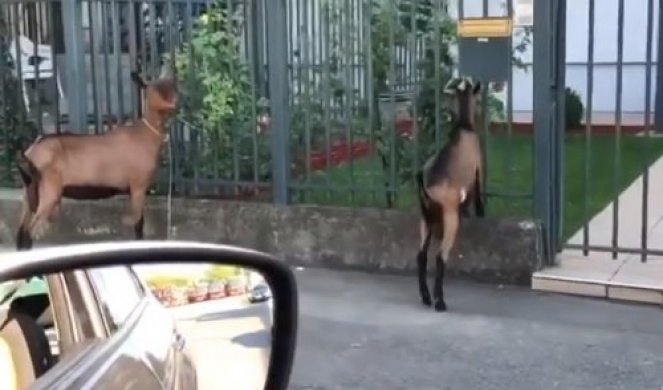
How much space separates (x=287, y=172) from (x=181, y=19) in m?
1.38

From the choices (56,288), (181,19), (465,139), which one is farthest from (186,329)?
(181,19)

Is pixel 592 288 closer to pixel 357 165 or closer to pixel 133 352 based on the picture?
pixel 357 165

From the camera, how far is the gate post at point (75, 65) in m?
8.68

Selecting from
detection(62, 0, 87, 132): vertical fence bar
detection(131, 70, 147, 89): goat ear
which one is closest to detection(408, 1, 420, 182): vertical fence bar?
detection(131, 70, 147, 89): goat ear

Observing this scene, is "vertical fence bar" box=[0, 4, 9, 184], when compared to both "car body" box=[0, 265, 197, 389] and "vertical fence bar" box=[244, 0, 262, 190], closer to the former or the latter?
"vertical fence bar" box=[244, 0, 262, 190]

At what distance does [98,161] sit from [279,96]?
4.29 feet

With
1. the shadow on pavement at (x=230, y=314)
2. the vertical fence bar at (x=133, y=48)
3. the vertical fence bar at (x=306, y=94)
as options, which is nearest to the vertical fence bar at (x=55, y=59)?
the vertical fence bar at (x=133, y=48)

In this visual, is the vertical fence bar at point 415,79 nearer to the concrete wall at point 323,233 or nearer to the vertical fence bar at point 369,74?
the vertical fence bar at point 369,74

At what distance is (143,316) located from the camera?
8.84ft

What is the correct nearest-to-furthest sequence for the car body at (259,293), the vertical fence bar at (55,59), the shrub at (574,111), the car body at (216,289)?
the car body at (259,293) → the car body at (216,289) → the vertical fence bar at (55,59) → the shrub at (574,111)

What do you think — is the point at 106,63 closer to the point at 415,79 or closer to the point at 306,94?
the point at 306,94

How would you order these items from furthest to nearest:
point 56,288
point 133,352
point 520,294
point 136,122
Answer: point 136,122, point 520,294, point 133,352, point 56,288

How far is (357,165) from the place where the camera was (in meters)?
8.02

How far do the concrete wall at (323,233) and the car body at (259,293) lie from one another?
4364mm
